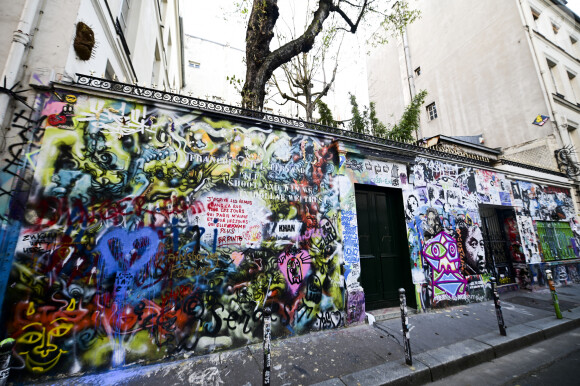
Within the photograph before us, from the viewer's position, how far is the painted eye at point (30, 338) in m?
2.68

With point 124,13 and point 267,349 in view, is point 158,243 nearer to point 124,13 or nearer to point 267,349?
point 267,349

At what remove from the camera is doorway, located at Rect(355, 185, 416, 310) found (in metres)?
5.38

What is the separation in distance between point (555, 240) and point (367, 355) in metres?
10.5

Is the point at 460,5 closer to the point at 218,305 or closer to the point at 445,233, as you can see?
the point at 445,233

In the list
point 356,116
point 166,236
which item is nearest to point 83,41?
point 166,236

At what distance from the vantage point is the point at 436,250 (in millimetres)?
6004

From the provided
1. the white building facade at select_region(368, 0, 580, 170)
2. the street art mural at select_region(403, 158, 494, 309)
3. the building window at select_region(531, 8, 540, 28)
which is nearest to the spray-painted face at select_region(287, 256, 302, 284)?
the street art mural at select_region(403, 158, 494, 309)

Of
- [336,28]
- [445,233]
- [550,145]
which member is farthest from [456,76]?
[445,233]

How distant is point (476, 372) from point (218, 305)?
3971 mm

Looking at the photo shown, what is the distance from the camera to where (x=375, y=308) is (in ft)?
17.4

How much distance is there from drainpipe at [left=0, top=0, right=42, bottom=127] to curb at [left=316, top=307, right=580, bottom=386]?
5.41 metres

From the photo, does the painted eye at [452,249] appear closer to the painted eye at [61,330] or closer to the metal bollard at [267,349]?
the metal bollard at [267,349]

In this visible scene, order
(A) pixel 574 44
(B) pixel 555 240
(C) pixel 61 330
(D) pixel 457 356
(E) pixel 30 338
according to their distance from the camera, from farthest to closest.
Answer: (A) pixel 574 44 → (B) pixel 555 240 → (D) pixel 457 356 → (C) pixel 61 330 → (E) pixel 30 338

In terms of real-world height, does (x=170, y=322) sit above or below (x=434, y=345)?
above
